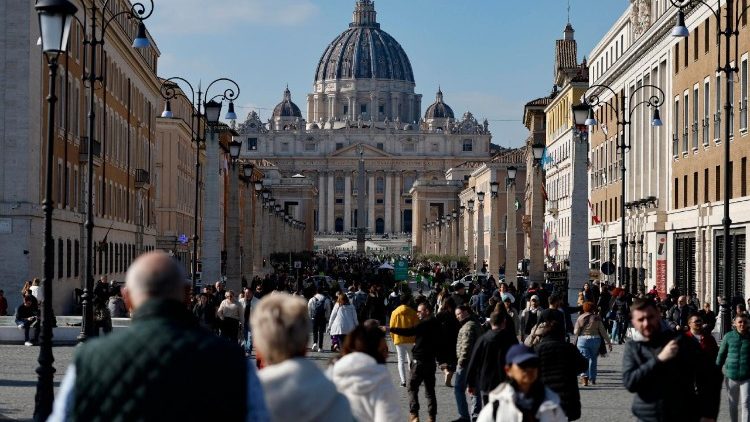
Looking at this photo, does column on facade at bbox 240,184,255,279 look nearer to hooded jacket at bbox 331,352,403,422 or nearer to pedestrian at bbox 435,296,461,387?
pedestrian at bbox 435,296,461,387

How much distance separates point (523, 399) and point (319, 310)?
20.4m

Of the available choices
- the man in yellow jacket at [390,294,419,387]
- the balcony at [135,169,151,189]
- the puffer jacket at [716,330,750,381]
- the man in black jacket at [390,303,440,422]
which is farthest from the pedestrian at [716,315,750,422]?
the balcony at [135,169,151,189]

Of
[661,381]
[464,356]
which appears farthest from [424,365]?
[661,381]

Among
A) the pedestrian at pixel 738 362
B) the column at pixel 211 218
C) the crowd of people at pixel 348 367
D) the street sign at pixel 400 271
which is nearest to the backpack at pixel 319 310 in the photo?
the column at pixel 211 218

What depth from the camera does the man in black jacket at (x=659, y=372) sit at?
347 inches

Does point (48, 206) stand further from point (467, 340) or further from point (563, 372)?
point (563, 372)

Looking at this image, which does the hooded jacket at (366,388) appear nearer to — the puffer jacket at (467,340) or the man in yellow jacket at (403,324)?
the puffer jacket at (467,340)

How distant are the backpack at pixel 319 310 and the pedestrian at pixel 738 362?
14.4 m

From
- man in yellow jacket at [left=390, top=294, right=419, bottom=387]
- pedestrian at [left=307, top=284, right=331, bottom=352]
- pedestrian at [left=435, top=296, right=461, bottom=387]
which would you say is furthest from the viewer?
pedestrian at [left=307, top=284, right=331, bottom=352]

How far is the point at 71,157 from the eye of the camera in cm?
4247

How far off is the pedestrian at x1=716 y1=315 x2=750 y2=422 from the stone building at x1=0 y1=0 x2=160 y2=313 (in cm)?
1210

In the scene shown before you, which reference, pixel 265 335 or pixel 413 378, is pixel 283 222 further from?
pixel 265 335

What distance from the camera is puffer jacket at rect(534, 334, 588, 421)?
11.6m

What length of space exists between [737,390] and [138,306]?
1026cm
